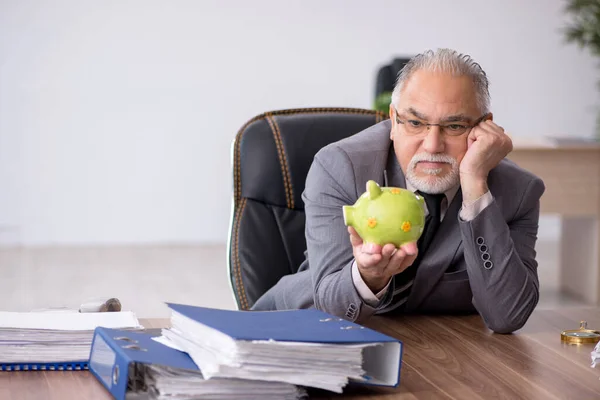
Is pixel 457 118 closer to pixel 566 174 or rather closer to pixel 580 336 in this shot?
pixel 580 336

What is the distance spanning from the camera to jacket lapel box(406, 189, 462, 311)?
1.69 meters

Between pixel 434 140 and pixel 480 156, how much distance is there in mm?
96

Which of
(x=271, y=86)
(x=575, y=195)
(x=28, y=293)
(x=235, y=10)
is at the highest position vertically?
A: (x=235, y=10)

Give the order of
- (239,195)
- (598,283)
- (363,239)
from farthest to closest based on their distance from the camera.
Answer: (598,283)
(239,195)
(363,239)

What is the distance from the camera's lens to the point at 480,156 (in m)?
1.69

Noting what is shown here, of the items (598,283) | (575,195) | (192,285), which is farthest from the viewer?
(192,285)

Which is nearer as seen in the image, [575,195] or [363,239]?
[363,239]

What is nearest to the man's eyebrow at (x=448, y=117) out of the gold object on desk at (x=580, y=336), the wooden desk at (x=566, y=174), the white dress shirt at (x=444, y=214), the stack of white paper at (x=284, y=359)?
the white dress shirt at (x=444, y=214)

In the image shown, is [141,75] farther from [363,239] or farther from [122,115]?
[363,239]

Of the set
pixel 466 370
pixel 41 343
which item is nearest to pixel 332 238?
pixel 466 370

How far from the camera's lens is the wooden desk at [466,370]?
3.63 ft

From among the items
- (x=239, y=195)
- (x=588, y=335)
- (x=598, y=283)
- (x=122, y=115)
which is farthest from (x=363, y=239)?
(x=122, y=115)

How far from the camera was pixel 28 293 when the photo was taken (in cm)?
479

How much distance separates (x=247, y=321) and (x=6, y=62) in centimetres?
548
